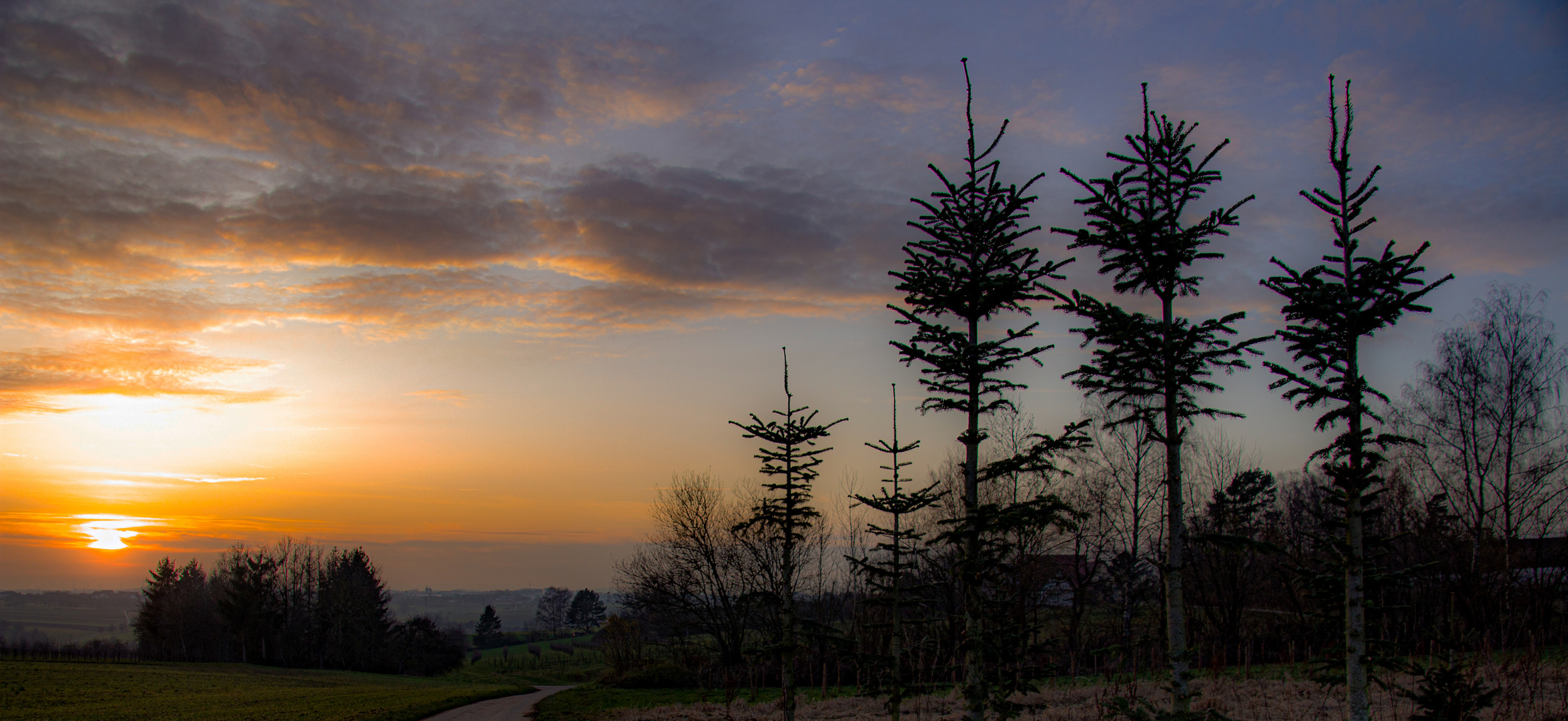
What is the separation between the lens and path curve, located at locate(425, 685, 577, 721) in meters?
24.9

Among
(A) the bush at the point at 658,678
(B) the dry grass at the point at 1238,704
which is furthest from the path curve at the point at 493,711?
(A) the bush at the point at 658,678

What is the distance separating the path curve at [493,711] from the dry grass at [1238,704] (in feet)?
12.8

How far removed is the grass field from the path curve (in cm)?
64

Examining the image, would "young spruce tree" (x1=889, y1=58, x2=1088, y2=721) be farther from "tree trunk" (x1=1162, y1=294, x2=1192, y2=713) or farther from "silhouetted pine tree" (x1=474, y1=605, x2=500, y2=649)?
"silhouetted pine tree" (x1=474, y1=605, x2=500, y2=649)

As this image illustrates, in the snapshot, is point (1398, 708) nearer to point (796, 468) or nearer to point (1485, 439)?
point (796, 468)

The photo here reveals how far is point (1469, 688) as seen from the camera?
9.80m

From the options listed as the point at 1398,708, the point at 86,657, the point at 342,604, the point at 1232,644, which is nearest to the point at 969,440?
the point at 1398,708

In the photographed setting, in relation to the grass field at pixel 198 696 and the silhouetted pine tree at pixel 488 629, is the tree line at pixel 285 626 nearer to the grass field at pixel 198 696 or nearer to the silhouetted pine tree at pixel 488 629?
the grass field at pixel 198 696

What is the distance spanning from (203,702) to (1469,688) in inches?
1579

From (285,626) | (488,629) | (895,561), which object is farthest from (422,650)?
(895,561)

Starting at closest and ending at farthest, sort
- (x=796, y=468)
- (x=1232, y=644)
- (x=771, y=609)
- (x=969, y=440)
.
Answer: (x=969, y=440), (x=796, y=468), (x=1232, y=644), (x=771, y=609)

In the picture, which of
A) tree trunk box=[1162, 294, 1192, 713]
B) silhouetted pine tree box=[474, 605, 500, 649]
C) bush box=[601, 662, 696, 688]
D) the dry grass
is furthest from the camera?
silhouetted pine tree box=[474, 605, 500, 649]

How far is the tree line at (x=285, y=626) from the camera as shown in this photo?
6931 centimetres

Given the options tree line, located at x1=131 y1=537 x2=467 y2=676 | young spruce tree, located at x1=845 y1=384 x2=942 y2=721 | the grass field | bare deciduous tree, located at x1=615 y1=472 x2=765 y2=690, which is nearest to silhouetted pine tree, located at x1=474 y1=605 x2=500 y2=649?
tree line, located at x1=131 y1=537 x2=467 y2=676
